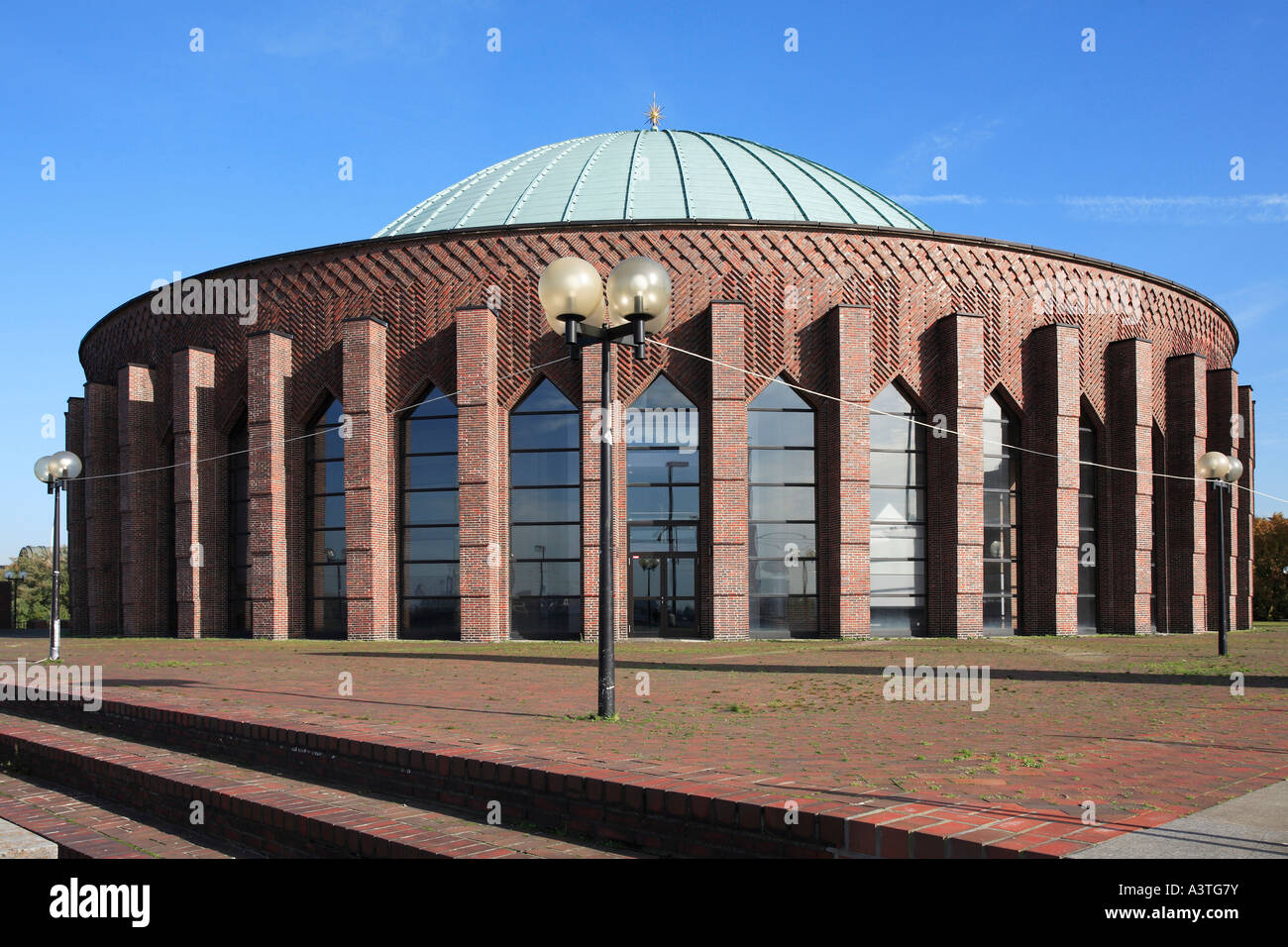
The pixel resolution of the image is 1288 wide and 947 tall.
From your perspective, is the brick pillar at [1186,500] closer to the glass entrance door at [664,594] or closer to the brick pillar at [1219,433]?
the brick pillar at [1219,433]

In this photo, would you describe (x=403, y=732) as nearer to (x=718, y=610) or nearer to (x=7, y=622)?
(x=718, y=610)

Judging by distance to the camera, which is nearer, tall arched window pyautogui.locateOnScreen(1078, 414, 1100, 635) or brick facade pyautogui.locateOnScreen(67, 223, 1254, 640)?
brick facade pyautogui.locateOnScreen(67, 223, 1254, 640)

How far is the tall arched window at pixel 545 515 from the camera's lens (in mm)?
26359

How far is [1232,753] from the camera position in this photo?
6887 millimetres

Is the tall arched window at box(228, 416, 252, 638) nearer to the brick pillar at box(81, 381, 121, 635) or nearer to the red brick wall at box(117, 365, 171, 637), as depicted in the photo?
the red brick wall at box(117, 365, 171, 637)

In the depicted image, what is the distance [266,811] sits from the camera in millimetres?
6488

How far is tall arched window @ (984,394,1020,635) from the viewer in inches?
1096

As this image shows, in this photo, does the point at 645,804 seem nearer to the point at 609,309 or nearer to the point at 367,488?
the point at 609,309

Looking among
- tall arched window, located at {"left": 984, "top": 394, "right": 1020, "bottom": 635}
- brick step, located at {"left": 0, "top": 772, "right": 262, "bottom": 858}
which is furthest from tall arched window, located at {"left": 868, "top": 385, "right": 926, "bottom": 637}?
brick step, located at {"left": 0, "top": 772, "right": 262, "bottom": 858}

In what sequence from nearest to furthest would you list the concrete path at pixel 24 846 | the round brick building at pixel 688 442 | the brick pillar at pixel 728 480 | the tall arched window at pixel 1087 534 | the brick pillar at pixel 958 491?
the concrete path at pixel 24 846
the brick pillar at pixel 728 480
the round brick building at pixel 688 442
the brick pillar at pixel 958 491
the tall arched window at pixel 1087 534

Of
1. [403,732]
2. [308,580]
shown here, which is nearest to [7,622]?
[308,580]

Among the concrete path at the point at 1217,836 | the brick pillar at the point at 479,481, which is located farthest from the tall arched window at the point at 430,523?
the concrete path at the point at 1217,836

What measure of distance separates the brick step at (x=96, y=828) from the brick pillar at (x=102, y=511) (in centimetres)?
2738

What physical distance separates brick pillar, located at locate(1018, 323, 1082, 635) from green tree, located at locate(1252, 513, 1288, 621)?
31.6m
